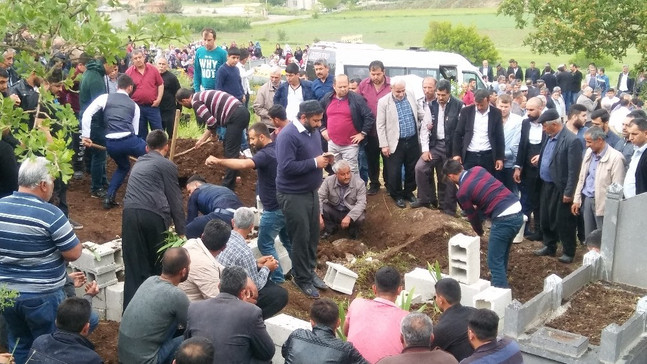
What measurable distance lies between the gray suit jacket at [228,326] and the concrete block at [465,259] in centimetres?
318

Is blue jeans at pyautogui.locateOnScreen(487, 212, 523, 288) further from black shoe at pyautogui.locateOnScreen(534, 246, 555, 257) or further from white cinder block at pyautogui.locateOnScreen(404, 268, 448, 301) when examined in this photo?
black shoe at pyautogui.locateOnScreen(534, 246, 555, 257)

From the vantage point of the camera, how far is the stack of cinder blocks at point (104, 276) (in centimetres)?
762

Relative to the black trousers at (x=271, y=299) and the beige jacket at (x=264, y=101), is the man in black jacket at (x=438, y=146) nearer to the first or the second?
the beige jacket at (x=264, y=101)

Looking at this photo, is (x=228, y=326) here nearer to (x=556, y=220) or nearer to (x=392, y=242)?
(x=392, y=242)

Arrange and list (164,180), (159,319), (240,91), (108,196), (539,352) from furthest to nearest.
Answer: (240,91)
(108,196)
(164,180)
(539,352)
(159,319)

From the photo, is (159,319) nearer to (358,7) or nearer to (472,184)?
(472,184)

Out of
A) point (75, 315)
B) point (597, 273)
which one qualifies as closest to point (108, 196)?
point (75, 315)

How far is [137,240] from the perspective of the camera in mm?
7410

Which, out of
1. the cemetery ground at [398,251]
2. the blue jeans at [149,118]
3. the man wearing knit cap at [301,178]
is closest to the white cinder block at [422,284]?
the cemetery ground at [398,251]

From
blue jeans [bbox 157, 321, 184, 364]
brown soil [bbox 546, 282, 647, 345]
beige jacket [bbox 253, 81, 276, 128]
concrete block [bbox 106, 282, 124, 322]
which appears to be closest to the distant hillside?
beige jacket [bbox 253, 81, 276, 128]

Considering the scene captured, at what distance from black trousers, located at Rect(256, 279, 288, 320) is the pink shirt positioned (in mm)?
1459

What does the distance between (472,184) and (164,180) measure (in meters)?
3.12

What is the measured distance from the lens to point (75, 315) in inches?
209

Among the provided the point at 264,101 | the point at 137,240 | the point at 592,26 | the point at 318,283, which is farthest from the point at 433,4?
the point at 137,240
